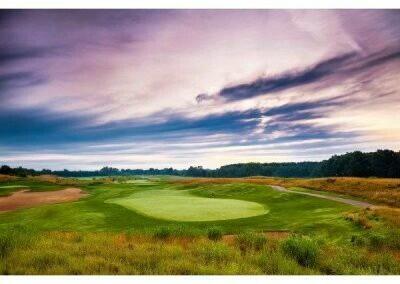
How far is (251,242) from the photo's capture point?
7559 mm

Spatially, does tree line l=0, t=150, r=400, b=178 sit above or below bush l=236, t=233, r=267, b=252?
above

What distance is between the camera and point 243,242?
7734mm

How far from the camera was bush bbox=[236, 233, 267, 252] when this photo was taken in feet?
24.1

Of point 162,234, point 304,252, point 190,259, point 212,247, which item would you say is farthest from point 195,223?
point 304,252

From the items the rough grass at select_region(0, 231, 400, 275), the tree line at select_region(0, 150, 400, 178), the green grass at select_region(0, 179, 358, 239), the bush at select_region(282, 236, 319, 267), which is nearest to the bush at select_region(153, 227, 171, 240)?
the green grass at select_region(0, 179, 358, 239)

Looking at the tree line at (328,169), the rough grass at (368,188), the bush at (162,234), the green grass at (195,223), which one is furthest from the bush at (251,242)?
the tree line at (328,169)

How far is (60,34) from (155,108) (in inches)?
145

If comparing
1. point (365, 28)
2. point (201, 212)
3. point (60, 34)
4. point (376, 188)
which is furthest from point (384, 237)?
point (376, 188)

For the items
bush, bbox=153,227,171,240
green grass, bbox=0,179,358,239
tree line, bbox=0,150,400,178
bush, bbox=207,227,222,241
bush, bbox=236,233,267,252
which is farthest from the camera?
tree line, bbox=0,150,400,178

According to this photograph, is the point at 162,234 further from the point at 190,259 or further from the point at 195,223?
the point at 195,223

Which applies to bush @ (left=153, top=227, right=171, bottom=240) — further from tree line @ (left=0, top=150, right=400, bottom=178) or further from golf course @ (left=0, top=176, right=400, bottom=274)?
tree line @ (left=0, top=150, right=400, bottom=178)

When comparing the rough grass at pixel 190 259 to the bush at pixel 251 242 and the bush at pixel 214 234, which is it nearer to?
the bush at pixel 251 242

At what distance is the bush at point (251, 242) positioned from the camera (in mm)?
7340
